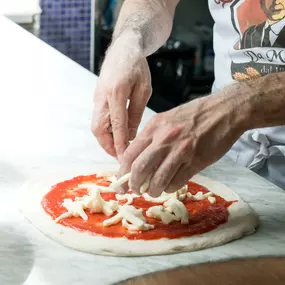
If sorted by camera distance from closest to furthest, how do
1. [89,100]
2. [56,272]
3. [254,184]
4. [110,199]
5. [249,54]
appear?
[56,272]
[110,199]
[254,184]
[249,54]
[89,100]

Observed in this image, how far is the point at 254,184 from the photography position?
131 centimetres

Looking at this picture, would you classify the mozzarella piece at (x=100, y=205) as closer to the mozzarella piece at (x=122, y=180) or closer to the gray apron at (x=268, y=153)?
the mozzarella piece at (x=122, y=180)

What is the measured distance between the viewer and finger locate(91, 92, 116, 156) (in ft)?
4.08

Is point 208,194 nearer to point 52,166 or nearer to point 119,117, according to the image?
point 119,117

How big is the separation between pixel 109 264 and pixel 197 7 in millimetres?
2144

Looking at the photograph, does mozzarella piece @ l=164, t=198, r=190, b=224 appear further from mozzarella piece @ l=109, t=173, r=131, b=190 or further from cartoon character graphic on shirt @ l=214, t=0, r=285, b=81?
cartoon character graphic on shirt @ l=214, t=0, r=285, b=81

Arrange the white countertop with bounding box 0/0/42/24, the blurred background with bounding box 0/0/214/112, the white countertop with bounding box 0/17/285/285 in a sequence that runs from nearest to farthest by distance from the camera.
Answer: the white countertop with bounding box 0/17/285/285, the white countertop with bounding box 0/0/42/24, the blurred background with bounding box 0/0/214/112

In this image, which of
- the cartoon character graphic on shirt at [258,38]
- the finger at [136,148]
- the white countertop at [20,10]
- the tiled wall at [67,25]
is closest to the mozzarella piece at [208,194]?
the finger at [136,148]

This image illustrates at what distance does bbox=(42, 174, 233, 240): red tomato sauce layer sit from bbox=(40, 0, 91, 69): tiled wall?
1.90m

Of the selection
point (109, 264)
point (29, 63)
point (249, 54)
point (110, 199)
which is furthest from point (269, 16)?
point (29, 63)

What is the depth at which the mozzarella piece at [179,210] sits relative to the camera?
1112 millimetres

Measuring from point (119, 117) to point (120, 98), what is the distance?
38mm

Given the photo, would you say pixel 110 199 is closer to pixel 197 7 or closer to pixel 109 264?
pixel 109 264

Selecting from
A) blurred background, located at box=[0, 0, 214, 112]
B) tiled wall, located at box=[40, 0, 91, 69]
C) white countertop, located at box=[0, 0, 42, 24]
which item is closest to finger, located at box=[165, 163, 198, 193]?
blurred background, located at box=[0, 0, 214, 112]
